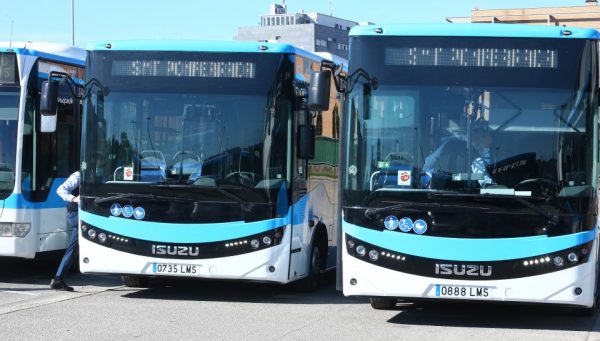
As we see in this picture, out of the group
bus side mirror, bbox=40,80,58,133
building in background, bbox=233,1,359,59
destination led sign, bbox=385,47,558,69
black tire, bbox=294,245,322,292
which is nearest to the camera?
destination led sign, bbox=385,47,558,69

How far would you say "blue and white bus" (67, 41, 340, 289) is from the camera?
476 inches

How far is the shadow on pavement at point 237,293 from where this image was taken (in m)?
12.9

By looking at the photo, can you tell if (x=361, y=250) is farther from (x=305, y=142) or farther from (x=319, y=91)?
(x=305, y=142)

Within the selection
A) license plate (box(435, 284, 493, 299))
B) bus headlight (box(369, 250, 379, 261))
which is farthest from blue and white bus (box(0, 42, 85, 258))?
license plate (box(435, 284, 493, 299))

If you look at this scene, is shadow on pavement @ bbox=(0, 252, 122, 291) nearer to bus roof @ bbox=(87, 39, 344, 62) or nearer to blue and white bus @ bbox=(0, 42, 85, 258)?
blue and white bus @ bbox=(0, 42, 85, 258)

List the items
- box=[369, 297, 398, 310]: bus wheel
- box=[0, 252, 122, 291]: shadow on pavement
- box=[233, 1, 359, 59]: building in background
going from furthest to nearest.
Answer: box=[233, 1, 359, 59]: building in background, box=[0, 252, 122, 291]: shadow on pavement, box=[369, 297, 398, 310]: bus wheel

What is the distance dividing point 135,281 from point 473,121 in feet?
17.8

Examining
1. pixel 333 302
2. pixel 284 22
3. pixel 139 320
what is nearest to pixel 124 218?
pixel 139 320

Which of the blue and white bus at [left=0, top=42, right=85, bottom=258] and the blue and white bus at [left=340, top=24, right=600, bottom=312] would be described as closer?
the blue and white bus at [left=340, top=24, right=600, bottom=312]

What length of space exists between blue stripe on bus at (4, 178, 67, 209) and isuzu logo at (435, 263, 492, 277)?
5.87 meters

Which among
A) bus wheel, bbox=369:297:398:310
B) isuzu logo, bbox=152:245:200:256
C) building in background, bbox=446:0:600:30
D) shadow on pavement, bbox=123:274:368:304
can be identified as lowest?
shadow on pavement, bbox=123:274:368:304

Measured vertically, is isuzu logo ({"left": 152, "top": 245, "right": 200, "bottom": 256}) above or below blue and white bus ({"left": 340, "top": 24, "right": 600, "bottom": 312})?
below

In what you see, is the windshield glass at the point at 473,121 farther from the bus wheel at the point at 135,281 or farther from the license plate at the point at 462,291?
the bus wheel at the point at 135,281

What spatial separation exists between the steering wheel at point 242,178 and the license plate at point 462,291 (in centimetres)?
269
